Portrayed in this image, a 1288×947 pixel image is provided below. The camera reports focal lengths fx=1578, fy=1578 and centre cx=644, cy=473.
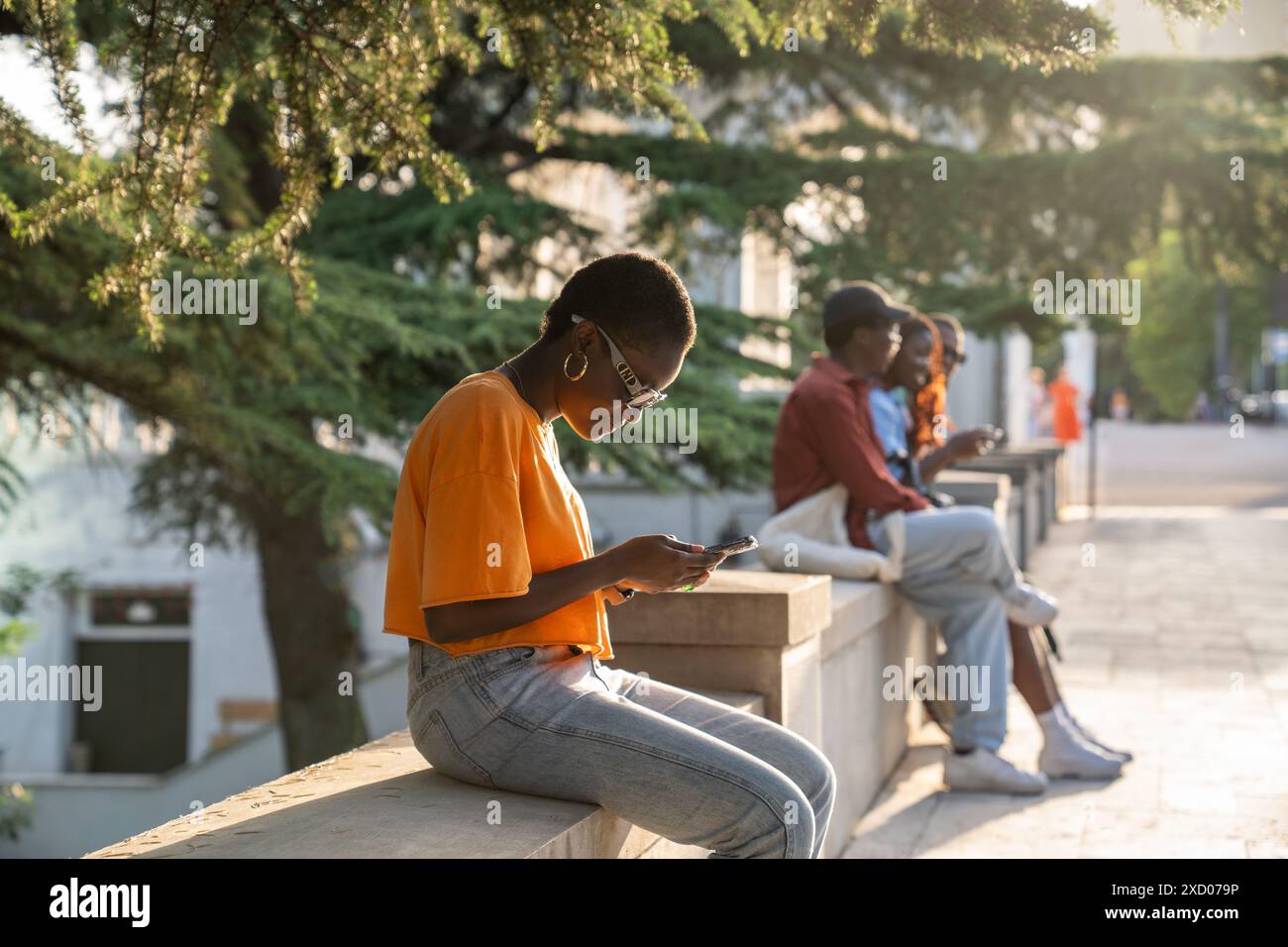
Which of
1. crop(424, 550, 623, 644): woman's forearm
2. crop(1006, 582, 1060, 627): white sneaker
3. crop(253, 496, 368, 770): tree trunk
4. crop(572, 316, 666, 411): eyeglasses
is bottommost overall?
crop(253, 496, 368, 770): tree trunk

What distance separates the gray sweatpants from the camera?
5930 millimetres

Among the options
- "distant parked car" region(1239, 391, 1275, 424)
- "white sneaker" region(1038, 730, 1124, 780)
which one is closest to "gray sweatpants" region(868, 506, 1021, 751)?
"white sneaker" region(1038, 730, 1124, 780)

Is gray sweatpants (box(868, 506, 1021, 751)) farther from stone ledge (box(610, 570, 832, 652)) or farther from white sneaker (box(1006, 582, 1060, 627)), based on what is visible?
stone ledge (box(610, 570, 832, 652))

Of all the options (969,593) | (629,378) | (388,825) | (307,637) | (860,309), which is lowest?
(307,637)

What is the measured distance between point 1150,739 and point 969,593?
5.49 ft

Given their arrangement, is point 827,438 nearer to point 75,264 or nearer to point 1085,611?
point 75,264

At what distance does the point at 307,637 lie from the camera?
12.8 meters

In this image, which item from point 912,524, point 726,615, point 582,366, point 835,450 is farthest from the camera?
point 912,524

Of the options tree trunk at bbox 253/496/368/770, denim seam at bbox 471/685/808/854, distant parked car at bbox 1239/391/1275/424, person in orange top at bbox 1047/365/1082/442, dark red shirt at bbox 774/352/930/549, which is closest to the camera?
denim seam at bbox 471/685/808/854

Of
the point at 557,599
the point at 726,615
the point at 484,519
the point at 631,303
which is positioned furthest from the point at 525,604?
the point at 726,615

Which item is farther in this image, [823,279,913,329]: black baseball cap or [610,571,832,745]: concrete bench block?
[823,279,913,329]: black baseball cap

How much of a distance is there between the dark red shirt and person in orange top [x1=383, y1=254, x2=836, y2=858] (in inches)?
104

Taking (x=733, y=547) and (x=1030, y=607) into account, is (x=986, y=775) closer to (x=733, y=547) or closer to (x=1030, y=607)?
(x=1030, y=607)
